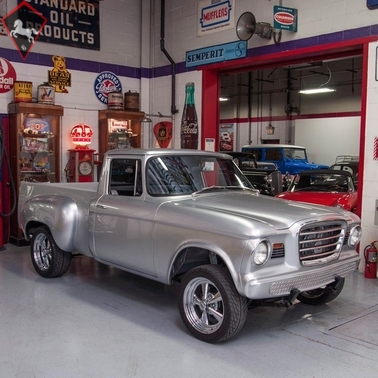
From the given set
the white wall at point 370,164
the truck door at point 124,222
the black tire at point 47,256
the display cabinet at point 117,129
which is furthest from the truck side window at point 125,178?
the display cabinet at point 117,129

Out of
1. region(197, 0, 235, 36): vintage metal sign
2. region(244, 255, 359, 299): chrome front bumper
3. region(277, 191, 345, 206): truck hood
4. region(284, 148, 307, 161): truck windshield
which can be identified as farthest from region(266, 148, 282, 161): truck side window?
region(244, 255, 359, 299): chrome front bumper

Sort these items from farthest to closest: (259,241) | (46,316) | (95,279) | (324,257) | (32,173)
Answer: (32,173), (95,279), (46,316), (324,257), (259,241)

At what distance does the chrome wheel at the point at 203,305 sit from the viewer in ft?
14.0

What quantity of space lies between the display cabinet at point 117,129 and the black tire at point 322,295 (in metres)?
5.41

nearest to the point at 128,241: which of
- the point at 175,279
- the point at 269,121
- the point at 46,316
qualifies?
the point at 175,279

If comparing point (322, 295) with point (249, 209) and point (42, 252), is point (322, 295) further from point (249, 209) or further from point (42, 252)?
point (42, 252)

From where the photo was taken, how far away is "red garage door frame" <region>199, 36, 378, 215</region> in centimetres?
675

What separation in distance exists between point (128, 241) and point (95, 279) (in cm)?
156

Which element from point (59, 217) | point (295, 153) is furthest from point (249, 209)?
point (295, 153)

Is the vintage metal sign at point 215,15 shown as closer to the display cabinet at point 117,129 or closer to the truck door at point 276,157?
the display cabinet at point 117,129

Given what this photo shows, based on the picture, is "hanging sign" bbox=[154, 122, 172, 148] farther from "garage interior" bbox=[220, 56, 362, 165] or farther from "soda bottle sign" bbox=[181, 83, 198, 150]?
"garage interior" bbox=[220, 56, 362, 165]

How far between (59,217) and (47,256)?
0.85 meters

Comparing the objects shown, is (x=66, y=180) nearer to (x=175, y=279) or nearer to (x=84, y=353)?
(x=175, y=279)

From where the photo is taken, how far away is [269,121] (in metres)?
22.4
